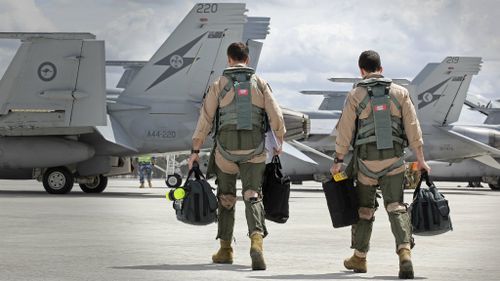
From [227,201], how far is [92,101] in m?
15.0

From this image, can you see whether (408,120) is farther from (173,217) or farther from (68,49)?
(68,49)

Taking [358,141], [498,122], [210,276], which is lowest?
[210,276]

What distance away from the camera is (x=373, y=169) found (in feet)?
27.3

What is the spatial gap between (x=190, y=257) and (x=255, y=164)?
120cm

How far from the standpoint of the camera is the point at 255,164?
8.77m

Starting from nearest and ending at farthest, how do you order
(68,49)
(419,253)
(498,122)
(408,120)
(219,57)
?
(408,120), (419,253), (68,49), (219,57), (498,122)

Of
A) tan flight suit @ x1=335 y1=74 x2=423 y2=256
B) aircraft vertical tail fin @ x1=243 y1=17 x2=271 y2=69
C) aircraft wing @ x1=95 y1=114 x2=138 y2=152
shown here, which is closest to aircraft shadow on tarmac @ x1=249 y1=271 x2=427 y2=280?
tan flight suit @ x1=335 y1=74 x2=423 y2=256

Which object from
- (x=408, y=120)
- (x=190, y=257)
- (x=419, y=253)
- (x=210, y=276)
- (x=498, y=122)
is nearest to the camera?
(x=210, y=276)

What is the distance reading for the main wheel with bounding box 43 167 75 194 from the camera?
24781 mm

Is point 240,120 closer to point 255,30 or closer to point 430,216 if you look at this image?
point 430,216

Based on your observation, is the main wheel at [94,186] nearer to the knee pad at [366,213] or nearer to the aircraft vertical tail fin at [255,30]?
the aircraft vertical tail fin at [255,30]

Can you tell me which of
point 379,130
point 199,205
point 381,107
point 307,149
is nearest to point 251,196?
point 199,205

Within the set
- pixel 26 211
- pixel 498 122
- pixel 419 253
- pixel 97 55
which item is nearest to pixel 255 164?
pixel 419 253

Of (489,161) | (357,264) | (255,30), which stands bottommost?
(357,264)
